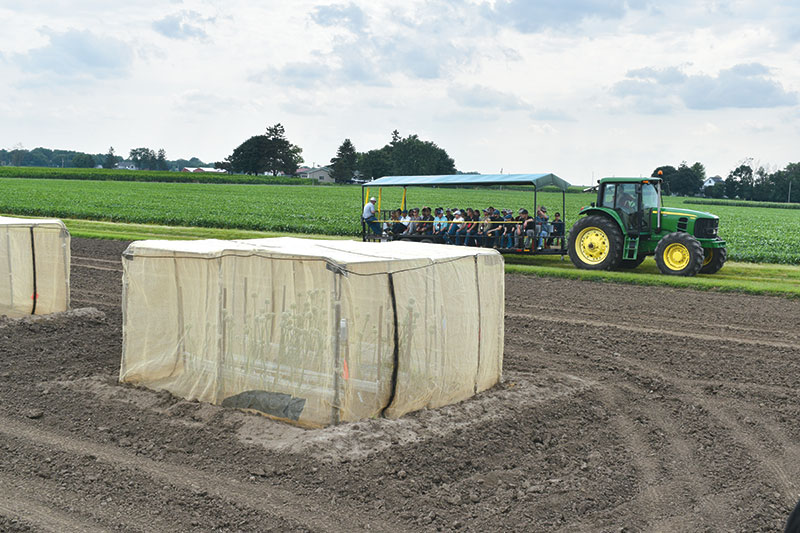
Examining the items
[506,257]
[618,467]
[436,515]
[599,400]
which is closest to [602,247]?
[506,257]

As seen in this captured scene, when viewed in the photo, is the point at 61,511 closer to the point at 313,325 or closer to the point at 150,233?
the point at 313,325

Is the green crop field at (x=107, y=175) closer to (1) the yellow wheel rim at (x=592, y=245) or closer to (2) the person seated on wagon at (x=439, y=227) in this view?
(2) the person seated on wagon at (x=439, y=227)

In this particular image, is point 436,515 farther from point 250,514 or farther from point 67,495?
point 67,495

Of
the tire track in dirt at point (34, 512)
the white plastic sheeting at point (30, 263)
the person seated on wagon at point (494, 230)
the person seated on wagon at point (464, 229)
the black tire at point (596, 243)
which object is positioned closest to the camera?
the tire track in dirt at point (34, 512)

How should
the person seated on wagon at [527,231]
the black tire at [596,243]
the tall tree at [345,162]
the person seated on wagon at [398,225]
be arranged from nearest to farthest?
1. the black tire at [596,243]
2. the person seated on wagon at [527,231]
3. the person seated on wagon at [398,225]
4. the tall tree at [345,162]

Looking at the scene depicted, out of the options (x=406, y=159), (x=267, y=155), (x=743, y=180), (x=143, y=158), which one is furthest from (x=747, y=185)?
(x=143, y=158)

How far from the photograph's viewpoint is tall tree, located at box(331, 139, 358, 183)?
12156 centimetres

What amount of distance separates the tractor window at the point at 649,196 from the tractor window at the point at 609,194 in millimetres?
726

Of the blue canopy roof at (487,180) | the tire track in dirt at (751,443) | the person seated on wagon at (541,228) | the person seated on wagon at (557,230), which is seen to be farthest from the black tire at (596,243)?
the tire track in dirt at (751,443)

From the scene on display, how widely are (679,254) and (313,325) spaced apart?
13.5m

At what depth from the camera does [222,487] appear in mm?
6215

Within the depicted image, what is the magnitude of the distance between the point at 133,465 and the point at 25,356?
14.3 ft

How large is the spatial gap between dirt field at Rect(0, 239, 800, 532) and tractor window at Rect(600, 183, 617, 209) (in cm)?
897

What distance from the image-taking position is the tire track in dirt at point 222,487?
5.68m
